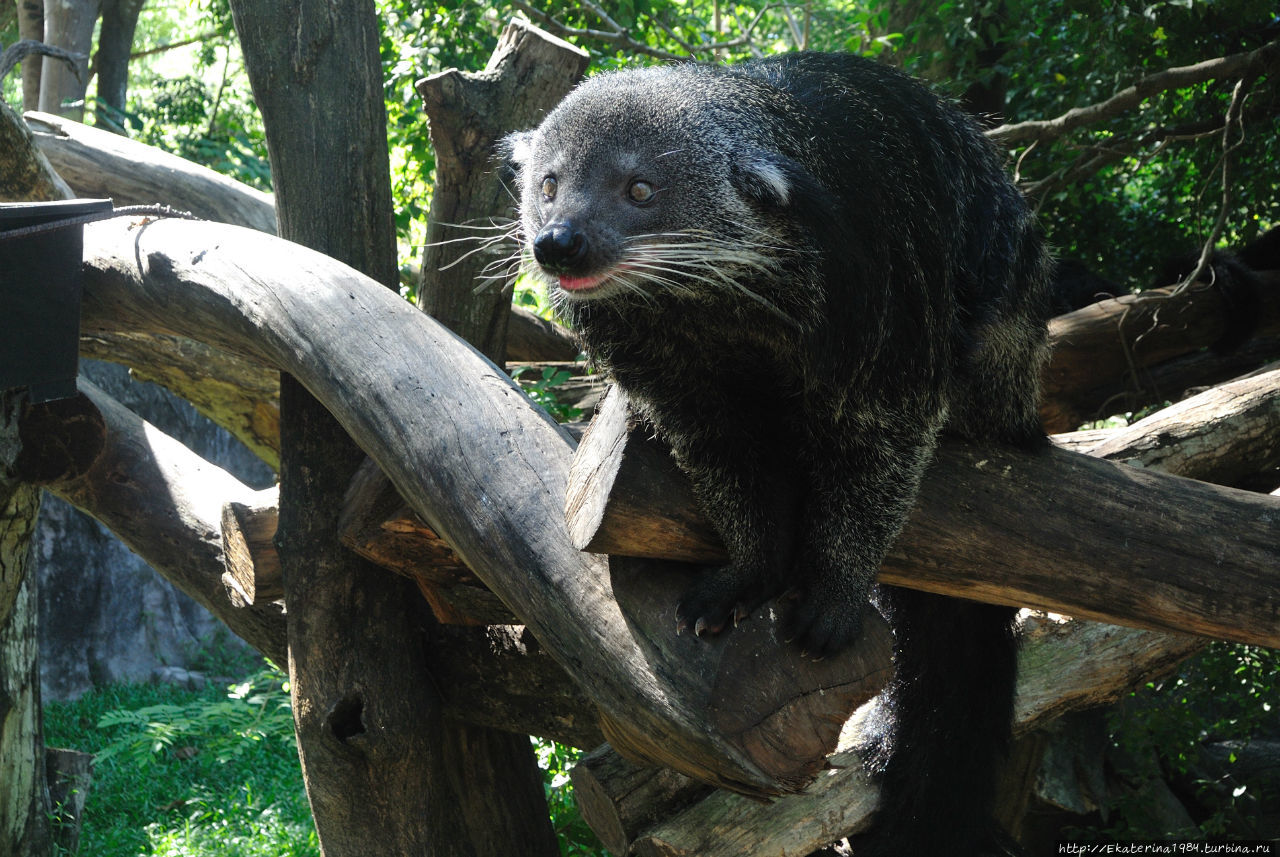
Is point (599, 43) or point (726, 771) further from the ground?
point (599, 43)

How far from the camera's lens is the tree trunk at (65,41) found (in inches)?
301

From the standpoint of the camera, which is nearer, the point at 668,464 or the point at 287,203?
the point at 668,464

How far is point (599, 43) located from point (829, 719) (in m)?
4.81

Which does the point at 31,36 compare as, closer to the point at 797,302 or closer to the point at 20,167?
the point at 20,167

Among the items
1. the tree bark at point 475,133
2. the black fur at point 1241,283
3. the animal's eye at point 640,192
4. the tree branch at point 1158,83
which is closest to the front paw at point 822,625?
the animal's eye at point 640,192

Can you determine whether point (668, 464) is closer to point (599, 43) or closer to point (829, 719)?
Result: point (829, 719)

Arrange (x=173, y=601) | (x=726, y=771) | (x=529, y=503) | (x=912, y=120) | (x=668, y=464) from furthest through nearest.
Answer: (x=173, y=601) → (x=912, y=120) → (x=668, y=464) → (x=529, y=503) → (x=726, y=771)

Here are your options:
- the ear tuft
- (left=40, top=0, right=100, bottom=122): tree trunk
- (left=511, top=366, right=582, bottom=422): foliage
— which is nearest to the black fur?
(left=511, top=366, right=582, bottom=422): foliage

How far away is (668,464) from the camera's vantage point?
7.11 ft

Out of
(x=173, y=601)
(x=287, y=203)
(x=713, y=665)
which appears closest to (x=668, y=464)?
(x=713, y=665)

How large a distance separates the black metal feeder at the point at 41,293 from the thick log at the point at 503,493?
0.63 ft

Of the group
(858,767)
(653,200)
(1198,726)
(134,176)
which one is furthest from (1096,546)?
(134,176)

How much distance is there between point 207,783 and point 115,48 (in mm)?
6816

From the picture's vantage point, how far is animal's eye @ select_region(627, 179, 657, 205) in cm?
205
